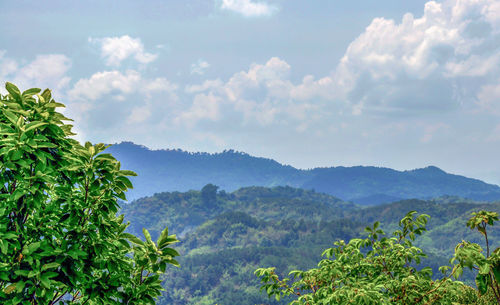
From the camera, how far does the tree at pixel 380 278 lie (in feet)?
22.0

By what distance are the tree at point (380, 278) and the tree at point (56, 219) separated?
9.80ft

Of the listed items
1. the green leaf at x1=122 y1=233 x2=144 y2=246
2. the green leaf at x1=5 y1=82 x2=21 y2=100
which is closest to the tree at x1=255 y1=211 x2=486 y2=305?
the green leaf at x1=122 y1=233 x2=144 y2=246

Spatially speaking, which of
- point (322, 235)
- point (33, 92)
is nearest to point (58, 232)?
point (33, 92)

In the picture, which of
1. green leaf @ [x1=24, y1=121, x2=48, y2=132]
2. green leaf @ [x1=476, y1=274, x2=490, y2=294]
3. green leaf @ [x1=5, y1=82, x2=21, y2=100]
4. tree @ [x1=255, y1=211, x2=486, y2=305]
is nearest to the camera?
green leaf @ [x1=24, y1=121, x2=48, y2=132]

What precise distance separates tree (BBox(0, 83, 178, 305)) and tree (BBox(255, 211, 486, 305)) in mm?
2988

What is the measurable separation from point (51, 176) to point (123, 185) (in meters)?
0.86

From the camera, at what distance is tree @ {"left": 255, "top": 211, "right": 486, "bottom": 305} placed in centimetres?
672

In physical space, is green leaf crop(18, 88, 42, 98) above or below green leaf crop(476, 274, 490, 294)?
above

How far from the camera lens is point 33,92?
5.62m

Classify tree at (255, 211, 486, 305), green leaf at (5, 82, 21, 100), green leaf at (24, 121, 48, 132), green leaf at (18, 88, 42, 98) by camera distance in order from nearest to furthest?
green leaf at (24, 121, 48, 132), green leaf at (5, 82, 21, 100), green leaf at (18, 88, 42, 98), tree at (255, 211, 486, 305)

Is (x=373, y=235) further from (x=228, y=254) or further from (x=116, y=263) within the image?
(x=228, y=254)

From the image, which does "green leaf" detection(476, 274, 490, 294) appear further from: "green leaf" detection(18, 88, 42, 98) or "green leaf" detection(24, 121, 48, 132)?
"green leaf" detection(18, 88, 42, 98)

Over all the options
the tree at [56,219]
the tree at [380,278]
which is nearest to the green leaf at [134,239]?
the tree at [56,219]

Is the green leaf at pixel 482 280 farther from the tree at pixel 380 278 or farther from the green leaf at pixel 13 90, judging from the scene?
the green leaf at pixel 13 90
